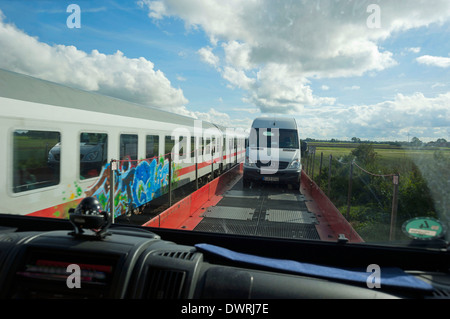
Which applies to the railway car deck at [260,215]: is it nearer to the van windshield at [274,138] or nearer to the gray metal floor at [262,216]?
the gray metal floor at [262,216]

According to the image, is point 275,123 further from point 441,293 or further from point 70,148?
point 441,293

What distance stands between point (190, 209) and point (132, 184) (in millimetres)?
1457

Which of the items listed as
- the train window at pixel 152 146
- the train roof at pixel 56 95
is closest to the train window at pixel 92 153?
the train roof at pixel 56 95

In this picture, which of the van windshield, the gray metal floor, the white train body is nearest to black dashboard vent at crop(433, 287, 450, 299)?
the gray metal floor

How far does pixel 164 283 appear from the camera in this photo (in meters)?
1.60

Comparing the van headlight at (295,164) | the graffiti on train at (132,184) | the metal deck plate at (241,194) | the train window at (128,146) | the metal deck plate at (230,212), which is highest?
the train window at (128,146)

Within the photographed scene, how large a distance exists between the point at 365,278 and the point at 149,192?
23.6 ft

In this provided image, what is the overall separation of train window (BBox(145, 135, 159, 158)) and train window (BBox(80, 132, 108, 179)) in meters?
2.01

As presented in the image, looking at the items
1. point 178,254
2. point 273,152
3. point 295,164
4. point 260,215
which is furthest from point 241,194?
point 178,254

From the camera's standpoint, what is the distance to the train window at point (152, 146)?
28.0ft

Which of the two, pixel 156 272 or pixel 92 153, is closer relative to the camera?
pixel 156 272

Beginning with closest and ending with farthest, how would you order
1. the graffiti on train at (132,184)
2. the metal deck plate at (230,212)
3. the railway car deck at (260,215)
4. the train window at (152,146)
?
the railway car deck at (260,215), the graffiti on train at (132,184), the metal deck plate at (230,212), the train window at (152,146)

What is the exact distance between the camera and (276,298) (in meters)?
1.52
